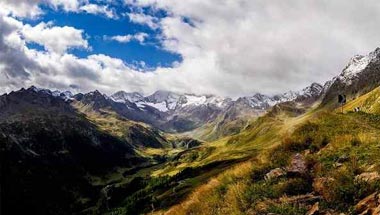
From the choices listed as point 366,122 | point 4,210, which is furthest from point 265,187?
point 4,210

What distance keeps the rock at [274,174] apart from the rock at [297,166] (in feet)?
1.03

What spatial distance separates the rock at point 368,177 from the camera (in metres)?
18.5

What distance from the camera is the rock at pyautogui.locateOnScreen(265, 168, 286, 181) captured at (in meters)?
21.7

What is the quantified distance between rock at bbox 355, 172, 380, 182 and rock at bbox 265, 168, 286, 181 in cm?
358

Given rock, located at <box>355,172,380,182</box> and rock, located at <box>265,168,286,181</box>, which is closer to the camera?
rock, located at <box>355,172,380,182</box>

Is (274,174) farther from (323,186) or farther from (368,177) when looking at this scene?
(368,177)

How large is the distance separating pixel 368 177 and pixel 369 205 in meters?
1.81

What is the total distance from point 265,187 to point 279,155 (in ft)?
10.9

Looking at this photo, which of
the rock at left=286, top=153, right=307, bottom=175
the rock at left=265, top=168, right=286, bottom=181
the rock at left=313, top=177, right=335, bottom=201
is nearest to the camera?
the rock at left=313, top=177, right=335, bottom=201

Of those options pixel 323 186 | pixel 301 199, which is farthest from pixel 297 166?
pixel 301 199

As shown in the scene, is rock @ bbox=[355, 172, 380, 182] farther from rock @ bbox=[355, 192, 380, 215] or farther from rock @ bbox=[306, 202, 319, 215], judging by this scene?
rock @ bbox=[306, 202, 319, 215]

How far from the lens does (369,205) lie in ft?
56.7

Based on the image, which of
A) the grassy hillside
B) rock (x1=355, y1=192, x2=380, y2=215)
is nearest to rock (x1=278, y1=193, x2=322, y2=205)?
the grassy hillside

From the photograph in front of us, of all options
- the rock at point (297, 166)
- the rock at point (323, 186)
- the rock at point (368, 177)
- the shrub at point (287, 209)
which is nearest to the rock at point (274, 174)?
the rock at point (297, 166)
